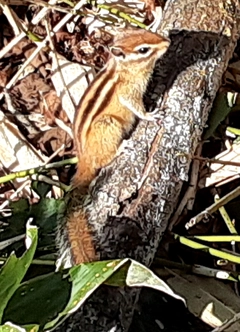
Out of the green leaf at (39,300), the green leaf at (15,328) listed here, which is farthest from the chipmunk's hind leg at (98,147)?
the green leaf at (15,328)

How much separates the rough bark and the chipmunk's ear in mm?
127

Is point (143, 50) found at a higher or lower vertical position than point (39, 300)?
higher

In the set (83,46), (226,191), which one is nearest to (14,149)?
(83,46)

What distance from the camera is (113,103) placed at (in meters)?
2.03

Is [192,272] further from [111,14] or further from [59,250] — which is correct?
[111,14]

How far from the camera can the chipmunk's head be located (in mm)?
1866

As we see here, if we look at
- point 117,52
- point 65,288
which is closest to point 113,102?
point 117,52

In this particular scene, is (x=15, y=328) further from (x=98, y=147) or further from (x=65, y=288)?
(x=98, y=147)

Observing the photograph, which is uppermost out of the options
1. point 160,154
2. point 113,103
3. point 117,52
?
point 117,52

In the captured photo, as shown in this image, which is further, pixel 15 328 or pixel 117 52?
pixel 117 52

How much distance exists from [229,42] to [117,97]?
12.2 inches

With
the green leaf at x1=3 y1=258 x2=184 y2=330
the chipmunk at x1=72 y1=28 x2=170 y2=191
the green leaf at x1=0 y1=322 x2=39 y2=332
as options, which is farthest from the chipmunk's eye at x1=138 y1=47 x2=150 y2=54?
the green leaf at x1=0 y1=322 x2=39 y2=332

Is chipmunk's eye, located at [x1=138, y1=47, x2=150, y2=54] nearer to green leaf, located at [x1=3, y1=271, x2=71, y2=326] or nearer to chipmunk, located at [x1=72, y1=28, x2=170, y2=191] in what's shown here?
chipmunk, located at [x1=72, y1=28, x2=170, y2=191]

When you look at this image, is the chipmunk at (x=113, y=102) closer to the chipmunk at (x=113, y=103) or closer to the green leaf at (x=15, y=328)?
the chipmunk at (x=113, y=103)
